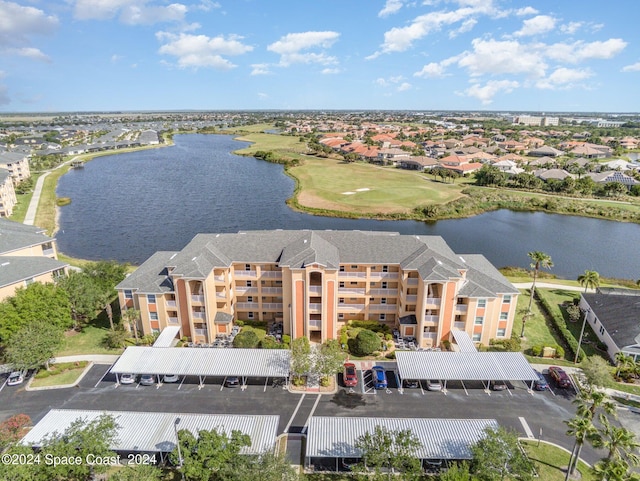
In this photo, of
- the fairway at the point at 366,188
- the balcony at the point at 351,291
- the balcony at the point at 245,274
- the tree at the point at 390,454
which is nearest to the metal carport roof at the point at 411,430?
the tree at the point at 390,454

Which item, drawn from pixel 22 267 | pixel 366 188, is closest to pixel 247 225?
pixel 366 188

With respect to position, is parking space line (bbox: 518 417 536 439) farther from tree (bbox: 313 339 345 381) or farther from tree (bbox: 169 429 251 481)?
tree (bbox: 169 429 251 481)

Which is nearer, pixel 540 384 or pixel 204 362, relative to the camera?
pixel 540 384

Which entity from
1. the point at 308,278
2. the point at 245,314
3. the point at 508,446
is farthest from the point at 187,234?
the point at 508,446

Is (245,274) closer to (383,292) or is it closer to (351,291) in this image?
(351,291)

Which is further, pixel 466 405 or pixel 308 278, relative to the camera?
pixel 308 278

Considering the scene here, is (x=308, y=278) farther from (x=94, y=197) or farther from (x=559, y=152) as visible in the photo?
(x=559, y=152)
